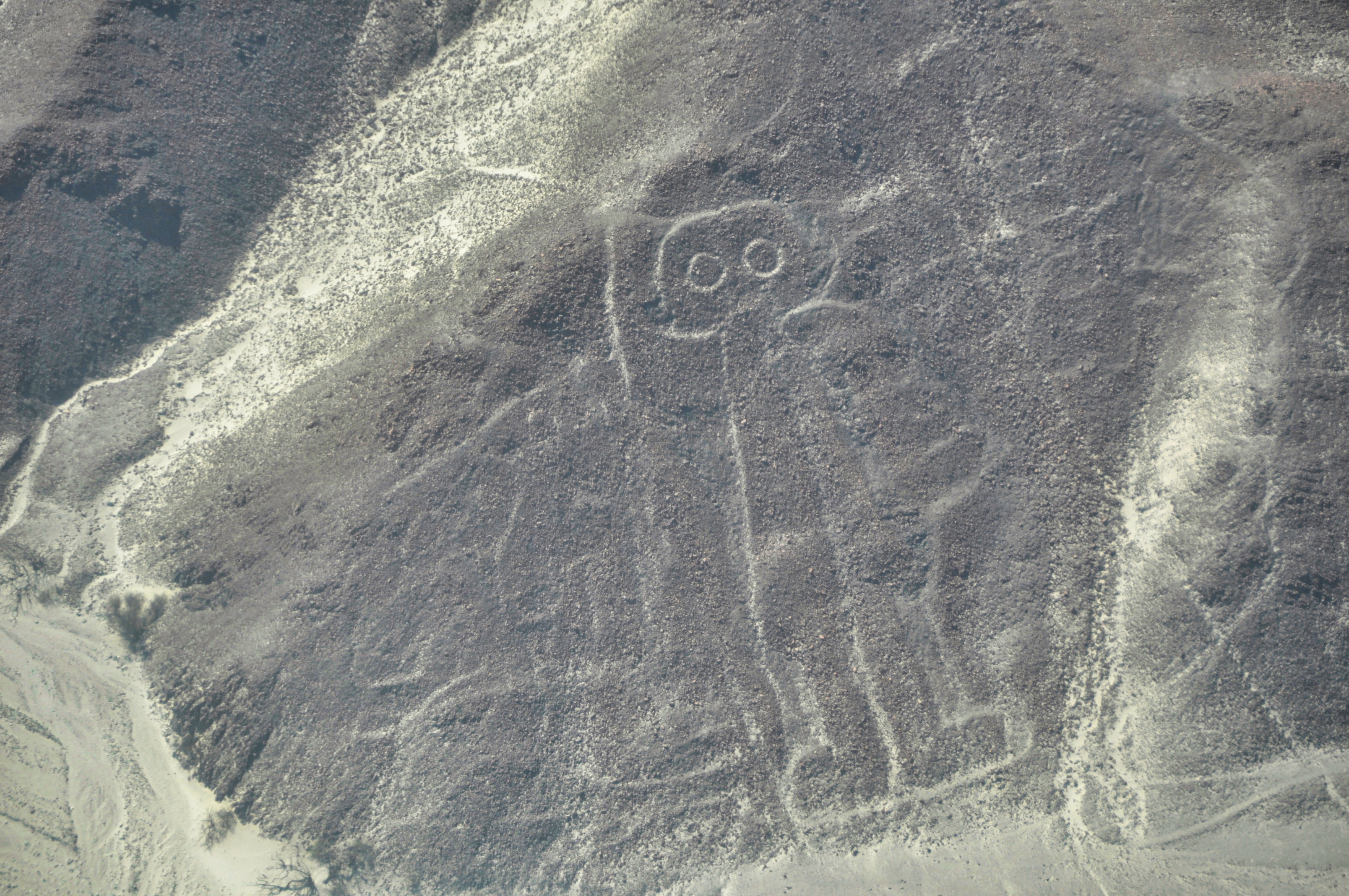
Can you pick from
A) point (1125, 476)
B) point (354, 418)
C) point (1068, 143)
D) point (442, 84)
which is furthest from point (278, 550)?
point (1068, 143)

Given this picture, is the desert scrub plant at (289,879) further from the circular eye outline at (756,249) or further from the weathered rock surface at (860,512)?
the circular eye outline at (756,249)

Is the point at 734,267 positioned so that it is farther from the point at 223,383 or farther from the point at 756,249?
the point at 223,383

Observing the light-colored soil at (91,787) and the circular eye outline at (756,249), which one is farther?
the light-colored soil at (91,787)

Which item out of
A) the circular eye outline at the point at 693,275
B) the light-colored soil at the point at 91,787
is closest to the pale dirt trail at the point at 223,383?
the light-colored soil at the point at 91,787

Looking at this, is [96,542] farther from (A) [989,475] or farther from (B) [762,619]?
(A) [989,475]

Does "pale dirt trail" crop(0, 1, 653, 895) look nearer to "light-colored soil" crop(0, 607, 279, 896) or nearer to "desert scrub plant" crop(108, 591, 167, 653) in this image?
"light-colored soil" crop(0, 607, 279, 896)

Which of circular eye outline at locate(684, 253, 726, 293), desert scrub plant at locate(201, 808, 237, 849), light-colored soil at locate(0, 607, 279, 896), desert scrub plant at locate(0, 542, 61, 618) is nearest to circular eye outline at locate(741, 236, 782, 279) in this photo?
circular eye outline at locate(684, 253, 726, 293)

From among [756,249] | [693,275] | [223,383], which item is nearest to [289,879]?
[223,383]
